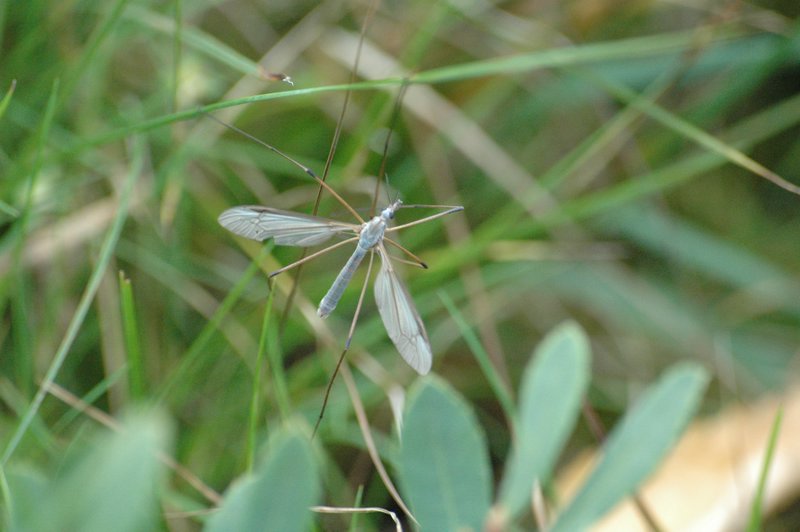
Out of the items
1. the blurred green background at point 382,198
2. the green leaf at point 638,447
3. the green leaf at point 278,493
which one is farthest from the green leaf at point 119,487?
the blurred green background at point 382,198

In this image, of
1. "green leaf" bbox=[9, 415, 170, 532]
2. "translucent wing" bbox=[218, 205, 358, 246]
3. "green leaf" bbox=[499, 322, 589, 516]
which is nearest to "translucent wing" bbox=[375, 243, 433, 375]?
"translucent wing" bbox=[218, 205, 358, 246]

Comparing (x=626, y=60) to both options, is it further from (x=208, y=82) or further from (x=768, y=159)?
(x=208, y=82)

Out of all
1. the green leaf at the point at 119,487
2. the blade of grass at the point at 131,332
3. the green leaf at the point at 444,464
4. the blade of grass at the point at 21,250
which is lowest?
the green leaf at the point at 119,487

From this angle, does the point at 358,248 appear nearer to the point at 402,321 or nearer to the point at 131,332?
the point at 402,321

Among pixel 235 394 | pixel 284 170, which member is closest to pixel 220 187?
pixel 284 170

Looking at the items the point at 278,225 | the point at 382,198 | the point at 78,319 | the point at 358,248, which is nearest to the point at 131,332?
the point at 78,319

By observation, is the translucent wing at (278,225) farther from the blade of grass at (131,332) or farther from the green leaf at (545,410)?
the green leaf at (545,410)
